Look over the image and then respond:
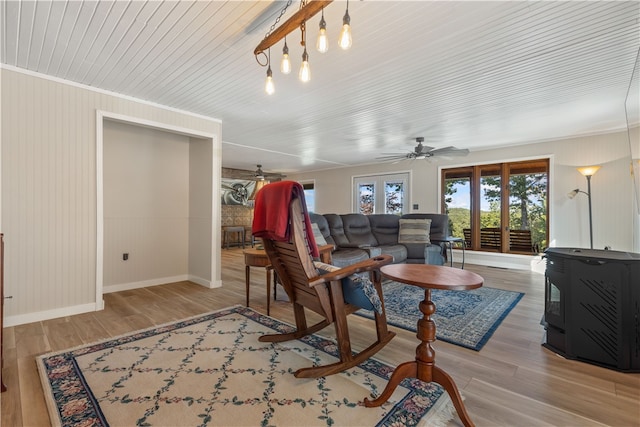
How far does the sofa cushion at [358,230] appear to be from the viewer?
5086 millimetres

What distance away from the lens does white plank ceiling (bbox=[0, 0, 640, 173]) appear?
1859 mm

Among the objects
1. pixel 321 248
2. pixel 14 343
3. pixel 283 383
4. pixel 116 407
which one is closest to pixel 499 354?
pixel 283 383

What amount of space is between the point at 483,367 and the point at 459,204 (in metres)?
4.87

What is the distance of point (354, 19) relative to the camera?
1.90 metres

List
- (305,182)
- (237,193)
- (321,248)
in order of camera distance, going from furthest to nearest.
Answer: (305,182), (237,193), (321,248)

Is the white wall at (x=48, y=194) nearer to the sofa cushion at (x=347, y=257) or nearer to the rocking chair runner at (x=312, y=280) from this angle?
the rocking chair runner at (x=312, y=280)

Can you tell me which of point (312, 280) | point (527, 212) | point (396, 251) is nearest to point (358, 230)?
point (396, 251)

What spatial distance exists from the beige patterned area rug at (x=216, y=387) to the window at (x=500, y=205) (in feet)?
16.3

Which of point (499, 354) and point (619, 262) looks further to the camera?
point (499, 354)

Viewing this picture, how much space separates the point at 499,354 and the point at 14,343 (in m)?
3.85

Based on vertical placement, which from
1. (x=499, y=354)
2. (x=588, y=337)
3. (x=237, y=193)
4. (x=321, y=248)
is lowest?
(x=499, y=354)

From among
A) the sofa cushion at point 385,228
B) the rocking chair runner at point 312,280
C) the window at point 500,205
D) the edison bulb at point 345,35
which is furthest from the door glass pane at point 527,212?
the edison bulb at point 345,35

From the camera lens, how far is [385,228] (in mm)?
5434

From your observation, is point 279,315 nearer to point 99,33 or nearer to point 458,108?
point 99,33
